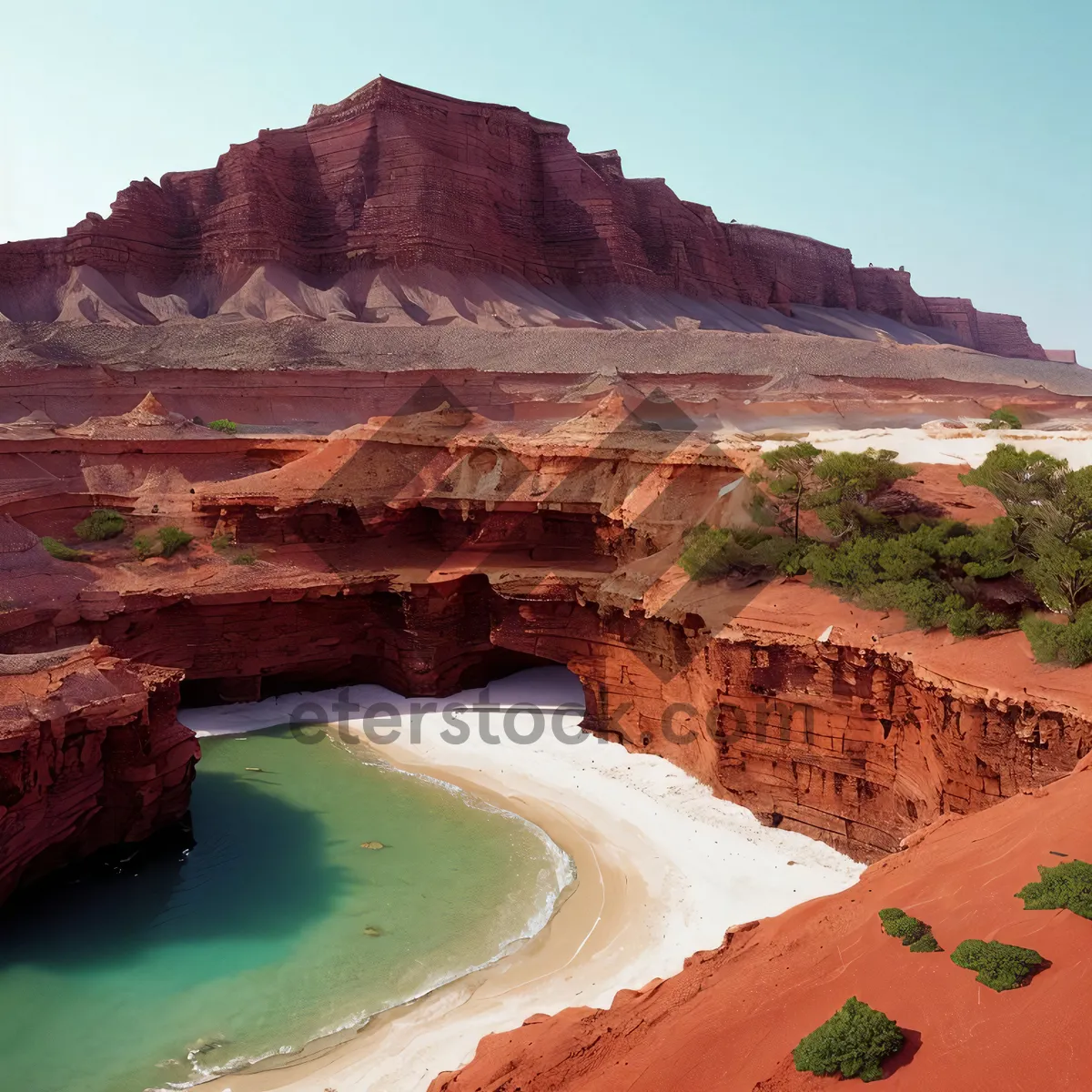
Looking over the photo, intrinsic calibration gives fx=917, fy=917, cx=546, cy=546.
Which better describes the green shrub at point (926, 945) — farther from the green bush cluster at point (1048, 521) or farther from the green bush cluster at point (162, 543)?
the green bush cluster at point (162, 543)

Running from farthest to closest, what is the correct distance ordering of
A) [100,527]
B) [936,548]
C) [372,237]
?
1. [372,237]
2. [100,527]
3. [936,548]

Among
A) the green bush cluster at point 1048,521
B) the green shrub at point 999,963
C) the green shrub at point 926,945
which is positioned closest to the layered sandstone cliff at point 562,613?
the green bush cluster at point 1048,521

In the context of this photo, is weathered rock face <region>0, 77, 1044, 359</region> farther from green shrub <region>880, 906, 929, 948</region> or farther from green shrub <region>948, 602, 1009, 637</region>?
green shrub <region>880, 906, 929, 948</region>

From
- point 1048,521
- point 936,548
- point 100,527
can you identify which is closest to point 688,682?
point 936,548

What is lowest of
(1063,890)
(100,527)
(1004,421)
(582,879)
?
(582,879)

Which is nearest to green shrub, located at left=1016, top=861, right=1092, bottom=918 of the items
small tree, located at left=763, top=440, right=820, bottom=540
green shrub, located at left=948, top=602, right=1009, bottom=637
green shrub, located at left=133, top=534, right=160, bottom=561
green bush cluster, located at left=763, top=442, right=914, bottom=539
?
green shrub, located at left=948, top=602, right=1009, bottom=637

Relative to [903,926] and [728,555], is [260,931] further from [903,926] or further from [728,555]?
[728,555]

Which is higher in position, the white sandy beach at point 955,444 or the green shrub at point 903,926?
the white sandy beach at point 955,444
